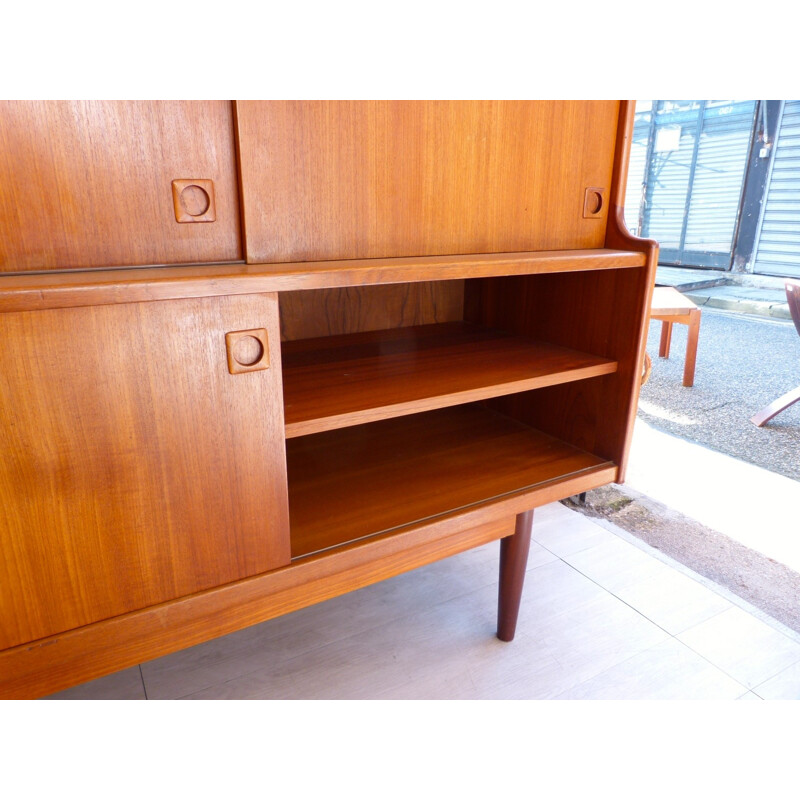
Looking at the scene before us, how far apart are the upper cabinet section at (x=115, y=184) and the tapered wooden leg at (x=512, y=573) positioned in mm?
681

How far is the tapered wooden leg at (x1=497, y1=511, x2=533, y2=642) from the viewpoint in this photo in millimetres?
1080

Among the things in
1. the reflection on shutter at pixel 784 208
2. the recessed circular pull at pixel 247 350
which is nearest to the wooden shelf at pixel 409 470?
the recessed circular pull at pixel 247 350

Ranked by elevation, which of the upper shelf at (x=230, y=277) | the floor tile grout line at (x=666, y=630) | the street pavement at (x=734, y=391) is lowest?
the street pavement at (x=734, y=391)

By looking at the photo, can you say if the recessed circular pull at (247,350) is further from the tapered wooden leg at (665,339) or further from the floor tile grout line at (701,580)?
the tapered wooden leg at (665,339)

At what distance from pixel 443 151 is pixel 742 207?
4426 mm

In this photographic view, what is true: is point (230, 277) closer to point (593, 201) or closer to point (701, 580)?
point (593, 201)

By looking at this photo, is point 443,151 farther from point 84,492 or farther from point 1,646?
point 1,646

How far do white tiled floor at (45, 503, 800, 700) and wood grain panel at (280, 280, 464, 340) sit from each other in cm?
57

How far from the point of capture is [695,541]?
152cm

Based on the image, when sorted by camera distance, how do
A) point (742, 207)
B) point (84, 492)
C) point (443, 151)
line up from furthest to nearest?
point (742, 207), point (443, 151), point (84, 492)

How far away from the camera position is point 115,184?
642 mm

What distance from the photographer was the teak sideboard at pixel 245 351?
61 centimetres

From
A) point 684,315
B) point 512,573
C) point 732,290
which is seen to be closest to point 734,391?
point 684,315

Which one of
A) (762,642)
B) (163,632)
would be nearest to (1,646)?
(163,632)
